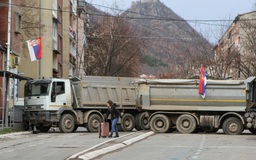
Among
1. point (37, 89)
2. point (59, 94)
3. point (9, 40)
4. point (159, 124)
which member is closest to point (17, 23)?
point (9, 40)

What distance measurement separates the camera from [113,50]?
54.0 m

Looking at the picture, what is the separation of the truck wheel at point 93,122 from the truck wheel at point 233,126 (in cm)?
708

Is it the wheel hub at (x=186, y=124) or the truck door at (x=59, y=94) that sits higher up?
the truck door at (x=59, y=94)

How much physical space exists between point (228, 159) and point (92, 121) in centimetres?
1458

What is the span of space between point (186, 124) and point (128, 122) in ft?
11.8

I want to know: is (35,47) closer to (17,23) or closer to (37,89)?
(17,23)

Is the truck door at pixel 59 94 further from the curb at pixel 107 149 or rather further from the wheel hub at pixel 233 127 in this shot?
the wheel hub at pixel 233 127

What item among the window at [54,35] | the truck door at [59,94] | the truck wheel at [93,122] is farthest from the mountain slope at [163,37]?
the truck door at [59,94]

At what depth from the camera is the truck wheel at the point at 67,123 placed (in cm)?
2755

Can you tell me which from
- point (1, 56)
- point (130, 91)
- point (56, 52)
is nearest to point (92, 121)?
point (130, 91)

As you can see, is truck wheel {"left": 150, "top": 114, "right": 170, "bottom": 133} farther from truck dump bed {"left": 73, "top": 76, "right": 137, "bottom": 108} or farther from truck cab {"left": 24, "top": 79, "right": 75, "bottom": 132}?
truck cab {"left": 24, "top": 79, "right": 75, "bottom": 132}

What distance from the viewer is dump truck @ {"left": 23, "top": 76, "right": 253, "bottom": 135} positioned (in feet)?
89.3

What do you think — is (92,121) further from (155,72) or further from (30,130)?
(155,72)

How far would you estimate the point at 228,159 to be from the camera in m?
14.6
